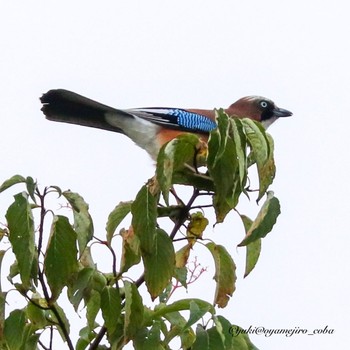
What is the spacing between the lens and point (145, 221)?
3.19 metres

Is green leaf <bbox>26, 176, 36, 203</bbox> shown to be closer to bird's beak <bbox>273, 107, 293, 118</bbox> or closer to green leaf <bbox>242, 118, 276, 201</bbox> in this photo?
green leaf <bbox>242, 118, 276, 201</bbox>

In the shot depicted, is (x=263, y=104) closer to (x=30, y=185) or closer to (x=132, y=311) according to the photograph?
(x=132, y=311)

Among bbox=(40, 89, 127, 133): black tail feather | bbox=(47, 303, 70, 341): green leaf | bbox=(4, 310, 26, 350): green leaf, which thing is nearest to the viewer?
bbox=(4, 310, 26, 350): green leaf

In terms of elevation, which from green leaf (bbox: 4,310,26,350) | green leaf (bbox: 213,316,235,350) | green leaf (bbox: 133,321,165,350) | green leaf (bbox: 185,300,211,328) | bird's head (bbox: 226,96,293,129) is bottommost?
green leaf (bbox: 4,310,26,350)

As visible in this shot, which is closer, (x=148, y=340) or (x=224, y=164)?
(x=224, y=164)

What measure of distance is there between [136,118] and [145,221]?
340cm

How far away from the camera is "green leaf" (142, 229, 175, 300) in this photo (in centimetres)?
322

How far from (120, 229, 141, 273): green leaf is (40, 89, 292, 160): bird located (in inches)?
92.3

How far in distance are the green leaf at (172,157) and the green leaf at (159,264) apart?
143 millimetres

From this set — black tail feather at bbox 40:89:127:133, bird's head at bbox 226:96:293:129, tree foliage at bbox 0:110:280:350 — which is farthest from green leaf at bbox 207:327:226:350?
bird's head at bbox 226:96:293:129

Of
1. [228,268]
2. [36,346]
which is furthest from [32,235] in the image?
[228,268]

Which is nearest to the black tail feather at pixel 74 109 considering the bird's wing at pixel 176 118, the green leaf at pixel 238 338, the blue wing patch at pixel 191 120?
the bird's wing at pixel 176 118

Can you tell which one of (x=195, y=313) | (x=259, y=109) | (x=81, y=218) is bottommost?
(x=195, y=313)

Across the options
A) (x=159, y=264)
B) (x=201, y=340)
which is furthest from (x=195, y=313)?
(x=159, y=264)
